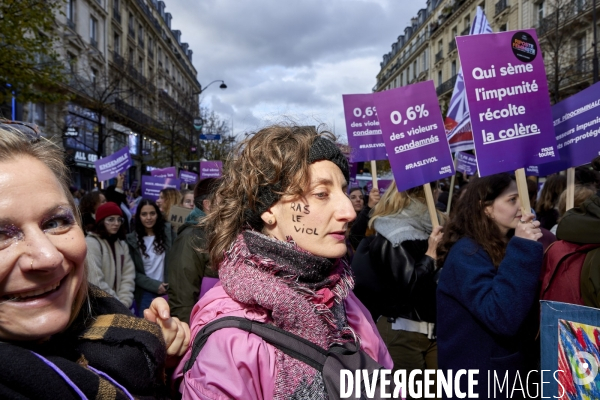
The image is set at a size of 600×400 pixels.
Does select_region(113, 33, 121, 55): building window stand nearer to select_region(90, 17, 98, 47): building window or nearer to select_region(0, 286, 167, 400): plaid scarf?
A: select_region(90, 17, 98, 47): building window

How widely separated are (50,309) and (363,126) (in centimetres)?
531

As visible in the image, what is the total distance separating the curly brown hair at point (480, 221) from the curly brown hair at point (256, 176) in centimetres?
139

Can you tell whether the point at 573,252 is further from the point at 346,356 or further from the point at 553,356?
the point at 346,356

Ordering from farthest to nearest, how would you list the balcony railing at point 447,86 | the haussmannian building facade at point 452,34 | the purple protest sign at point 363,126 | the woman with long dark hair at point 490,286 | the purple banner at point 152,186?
the balcony railing at point 447,86, the haussmannian building facade at point 452,34, the purple banner at point 152,186, the purple protest sign at point 363,126, the woman with long dark hair at point 490,286

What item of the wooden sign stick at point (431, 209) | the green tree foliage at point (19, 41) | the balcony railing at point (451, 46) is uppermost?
the balcony railing at point (451, 46)

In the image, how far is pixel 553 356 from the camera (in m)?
1.90

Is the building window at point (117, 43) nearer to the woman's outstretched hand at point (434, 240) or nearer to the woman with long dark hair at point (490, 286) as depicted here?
the woman's outstretched hand at point (434, 240)

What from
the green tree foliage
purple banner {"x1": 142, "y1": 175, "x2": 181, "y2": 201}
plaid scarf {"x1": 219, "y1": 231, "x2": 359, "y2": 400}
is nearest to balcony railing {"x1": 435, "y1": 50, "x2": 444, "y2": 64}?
purple banner {"x1": 142, "y1": 175, "x2": 181, "y2": 201}

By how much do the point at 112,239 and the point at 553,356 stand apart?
3905mm

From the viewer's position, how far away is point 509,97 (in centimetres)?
303

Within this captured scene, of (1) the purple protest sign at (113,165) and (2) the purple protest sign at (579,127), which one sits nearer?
(2) the purple protest sign at (579,127)

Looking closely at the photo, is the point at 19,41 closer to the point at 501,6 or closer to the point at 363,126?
the point at 363,126

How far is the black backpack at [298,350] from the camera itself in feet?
4.56

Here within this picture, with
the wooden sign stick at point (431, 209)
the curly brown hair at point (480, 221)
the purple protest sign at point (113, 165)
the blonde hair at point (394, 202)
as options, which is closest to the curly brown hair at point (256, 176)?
the curly brown hair at point (480, 221)
